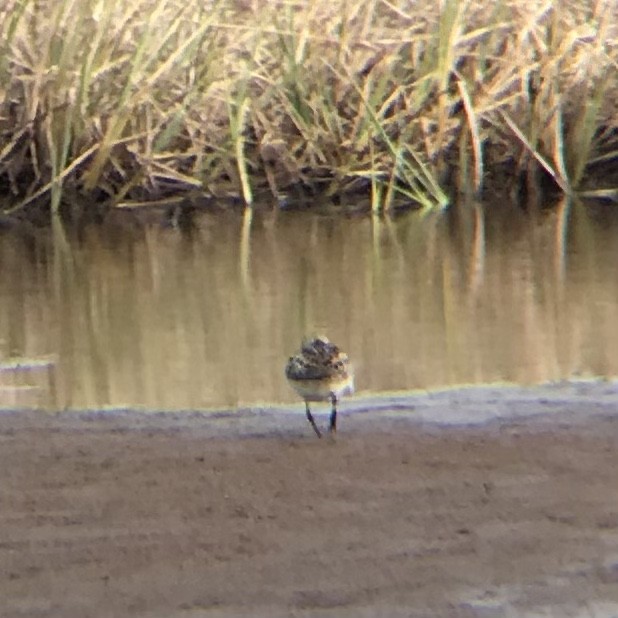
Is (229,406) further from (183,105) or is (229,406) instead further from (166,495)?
(183,105)

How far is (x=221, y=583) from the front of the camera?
13.4 ft

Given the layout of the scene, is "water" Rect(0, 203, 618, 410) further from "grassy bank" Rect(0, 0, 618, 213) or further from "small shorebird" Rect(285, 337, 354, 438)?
"small shorebird" Rect(285, 337, 354, 438)

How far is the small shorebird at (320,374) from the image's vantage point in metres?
5.51

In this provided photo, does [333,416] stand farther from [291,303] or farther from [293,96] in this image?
[293,96]

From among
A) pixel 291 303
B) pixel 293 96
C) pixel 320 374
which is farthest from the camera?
pixel 293 96

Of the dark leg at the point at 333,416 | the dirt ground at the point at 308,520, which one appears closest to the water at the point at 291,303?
the dark leg at the point at 333,416

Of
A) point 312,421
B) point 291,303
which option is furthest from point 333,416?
point 291,303

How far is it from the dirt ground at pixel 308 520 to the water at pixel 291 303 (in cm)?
92

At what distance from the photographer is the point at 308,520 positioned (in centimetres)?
458

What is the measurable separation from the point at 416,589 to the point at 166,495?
106 centimetres

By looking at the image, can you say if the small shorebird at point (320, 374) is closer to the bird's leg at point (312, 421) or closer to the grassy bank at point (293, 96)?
the bird's leg at point (312, 421)

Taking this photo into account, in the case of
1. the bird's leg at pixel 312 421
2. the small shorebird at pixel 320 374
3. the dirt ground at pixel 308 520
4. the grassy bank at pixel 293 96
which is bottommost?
the dirt ground at pixel 308 520

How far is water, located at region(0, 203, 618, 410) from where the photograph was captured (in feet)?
22.1

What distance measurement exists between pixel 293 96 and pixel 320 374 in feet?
21.4
